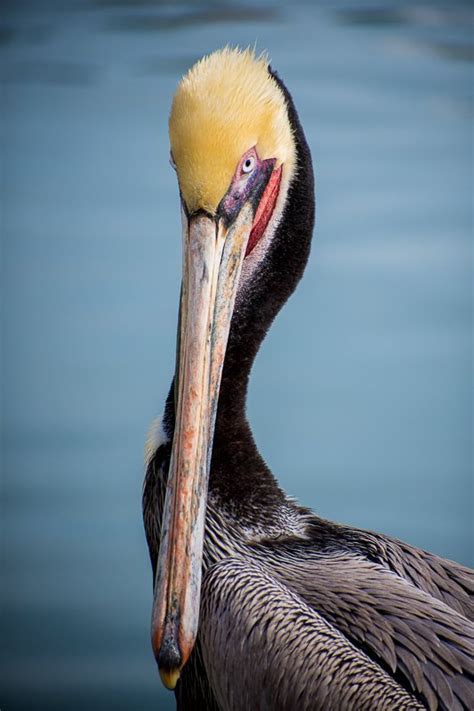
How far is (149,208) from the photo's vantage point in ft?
16.8

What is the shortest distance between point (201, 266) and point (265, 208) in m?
0.27

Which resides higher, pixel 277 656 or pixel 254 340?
pixel 254 340

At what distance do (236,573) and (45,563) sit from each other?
1561 mm

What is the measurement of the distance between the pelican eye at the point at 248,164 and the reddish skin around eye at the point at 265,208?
0.28 feet

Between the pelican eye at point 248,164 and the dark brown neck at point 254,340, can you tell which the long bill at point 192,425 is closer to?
the pelican eye at point 248,164

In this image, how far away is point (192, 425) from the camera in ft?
6.36

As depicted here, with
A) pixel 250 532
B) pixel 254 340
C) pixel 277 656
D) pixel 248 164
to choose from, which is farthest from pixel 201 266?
pixel 277 656

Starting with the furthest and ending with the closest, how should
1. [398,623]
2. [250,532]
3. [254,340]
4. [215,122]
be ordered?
[254,340]
[250,532]
[215,122]
[398,623]

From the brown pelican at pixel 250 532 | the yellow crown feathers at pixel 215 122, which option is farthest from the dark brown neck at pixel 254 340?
the yellow crown feathers at pixel 215 122

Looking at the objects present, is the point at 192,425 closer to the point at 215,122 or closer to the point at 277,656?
the point at 277,656

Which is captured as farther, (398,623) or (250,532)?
(250,532)

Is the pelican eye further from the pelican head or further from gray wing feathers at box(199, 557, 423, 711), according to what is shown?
gray wing feathers at box(199, 557, 423, 711)

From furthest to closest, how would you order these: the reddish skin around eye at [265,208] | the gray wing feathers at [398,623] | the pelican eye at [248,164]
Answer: the reddish skin around eye at [265,208]
the pelican eye at [248,164]
the gray wing feathers at [398,623]

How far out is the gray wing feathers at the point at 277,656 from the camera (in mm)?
1815
